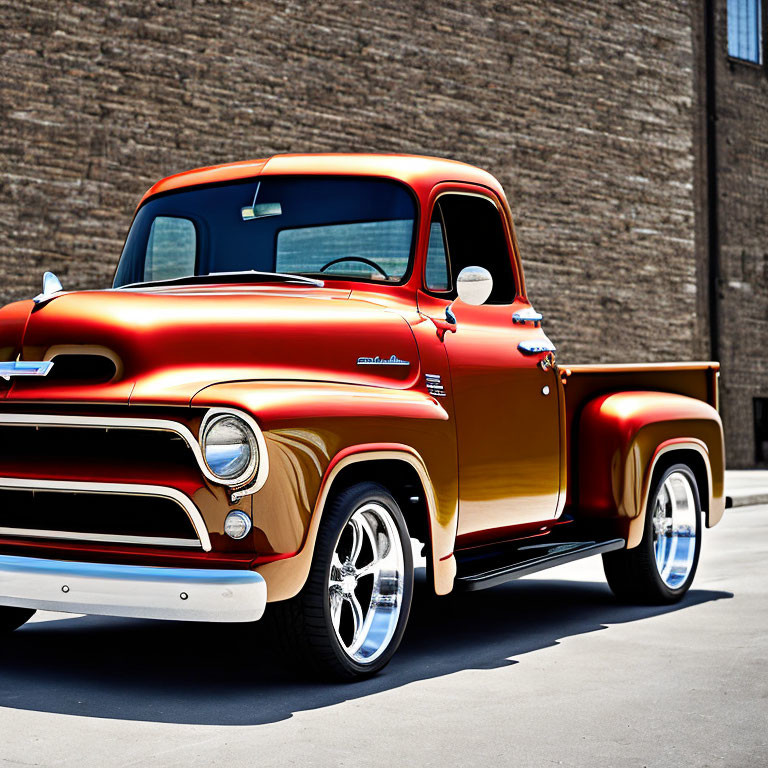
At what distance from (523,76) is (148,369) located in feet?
54.8

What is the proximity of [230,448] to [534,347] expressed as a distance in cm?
246

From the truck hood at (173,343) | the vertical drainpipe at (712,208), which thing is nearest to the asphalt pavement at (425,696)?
the truck hood at (173,343)

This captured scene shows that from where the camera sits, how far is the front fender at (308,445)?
478 centimetres

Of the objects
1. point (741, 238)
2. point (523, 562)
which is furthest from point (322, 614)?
point (741, 238)

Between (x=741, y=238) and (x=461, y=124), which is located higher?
(x=461, y=124)

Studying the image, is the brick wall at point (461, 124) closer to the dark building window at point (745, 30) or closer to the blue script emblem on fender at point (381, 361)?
the dark building window at point (745, 30)

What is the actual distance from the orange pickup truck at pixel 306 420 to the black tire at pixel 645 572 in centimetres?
21

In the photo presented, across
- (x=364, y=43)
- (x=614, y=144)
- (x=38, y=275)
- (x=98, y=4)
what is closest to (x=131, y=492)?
(x=38, y=275)

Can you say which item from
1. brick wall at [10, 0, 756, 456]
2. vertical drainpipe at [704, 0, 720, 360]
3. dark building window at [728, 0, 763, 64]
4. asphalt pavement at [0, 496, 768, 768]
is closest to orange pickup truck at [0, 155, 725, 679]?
asphalt pavement at [0, 496, 768, 768]

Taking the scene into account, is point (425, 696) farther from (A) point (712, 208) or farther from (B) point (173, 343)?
(A) point (712, 208)

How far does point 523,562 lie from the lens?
6340mm

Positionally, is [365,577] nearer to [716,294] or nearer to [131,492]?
[131,492]

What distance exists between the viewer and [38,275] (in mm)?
14680

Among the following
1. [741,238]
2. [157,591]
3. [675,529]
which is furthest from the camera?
[741,238]
